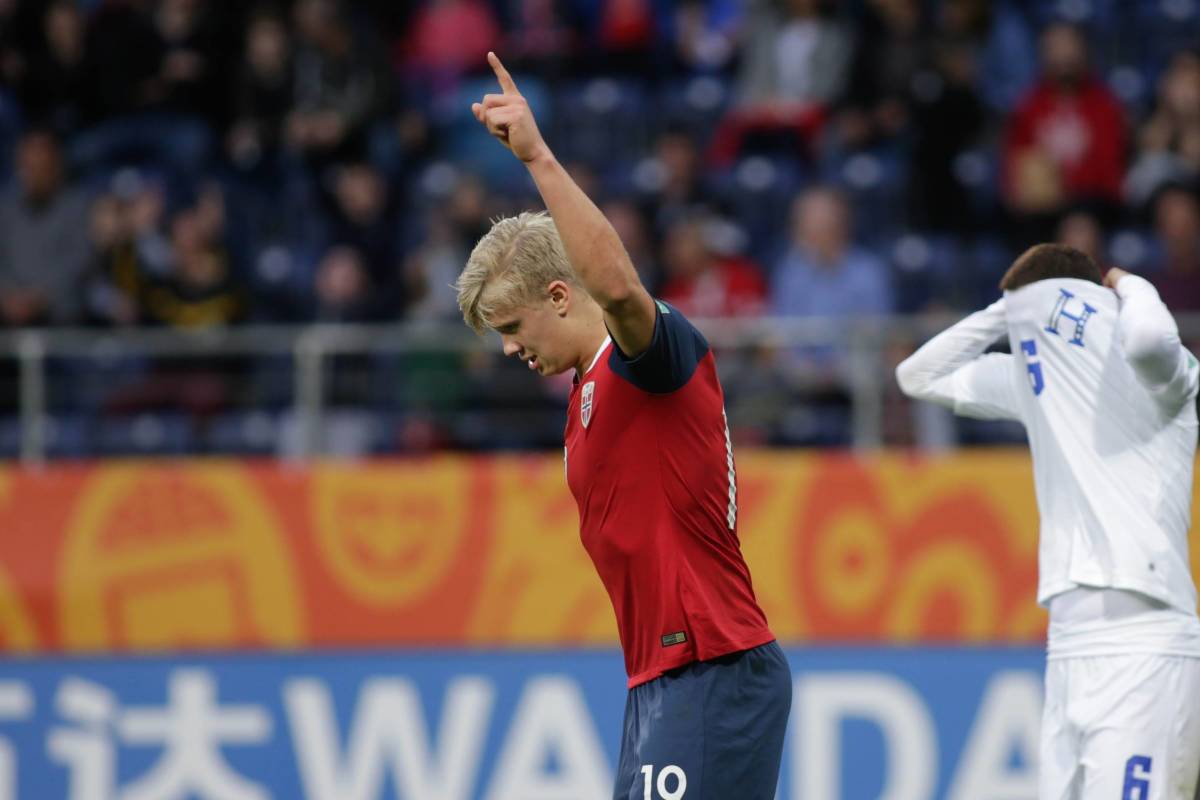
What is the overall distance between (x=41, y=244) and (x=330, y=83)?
2.18 m

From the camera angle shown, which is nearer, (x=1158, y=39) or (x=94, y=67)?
(x=1158, y=39)

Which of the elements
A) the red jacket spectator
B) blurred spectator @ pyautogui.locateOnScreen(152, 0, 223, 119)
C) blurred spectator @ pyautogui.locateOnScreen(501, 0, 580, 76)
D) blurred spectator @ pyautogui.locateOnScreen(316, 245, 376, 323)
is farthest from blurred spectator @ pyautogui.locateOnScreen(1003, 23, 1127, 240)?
blurred spectator @ pyautogui.locateOnScreen(152, 0, 223, 119)

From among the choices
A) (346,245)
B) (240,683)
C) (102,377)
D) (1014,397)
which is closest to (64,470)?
(102,377)

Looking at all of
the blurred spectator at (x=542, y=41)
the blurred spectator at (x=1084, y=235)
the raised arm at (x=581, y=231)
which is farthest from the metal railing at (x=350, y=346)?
the raised arm at (x=581, y=231)

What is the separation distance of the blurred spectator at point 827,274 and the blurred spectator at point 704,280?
0.61 feet

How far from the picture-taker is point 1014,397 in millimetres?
5039

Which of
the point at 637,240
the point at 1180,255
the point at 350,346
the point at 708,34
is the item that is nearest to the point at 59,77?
the point at 350,346

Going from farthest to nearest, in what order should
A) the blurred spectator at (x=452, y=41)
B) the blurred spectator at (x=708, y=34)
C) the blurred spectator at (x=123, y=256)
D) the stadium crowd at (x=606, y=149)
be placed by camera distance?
the blurred spectator at (x=452, y=41), the blurred spectator at (x=708, y=34), the blurred spectator at (x=123, y=256), the stadium crowd at (x=606, y=149)

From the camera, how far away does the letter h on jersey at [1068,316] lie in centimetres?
473

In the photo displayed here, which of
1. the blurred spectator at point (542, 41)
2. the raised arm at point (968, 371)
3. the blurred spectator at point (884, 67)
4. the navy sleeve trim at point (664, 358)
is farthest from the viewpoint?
the blurred spectator at point (542, 41)

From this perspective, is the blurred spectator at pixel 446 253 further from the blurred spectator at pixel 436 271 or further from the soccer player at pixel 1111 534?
the soccer player at pixel 1111 534

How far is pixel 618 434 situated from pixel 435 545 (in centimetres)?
507

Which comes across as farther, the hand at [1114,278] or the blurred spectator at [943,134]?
the blurred spectator at [943,134]

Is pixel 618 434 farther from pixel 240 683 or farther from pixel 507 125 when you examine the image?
pixel 240 683
